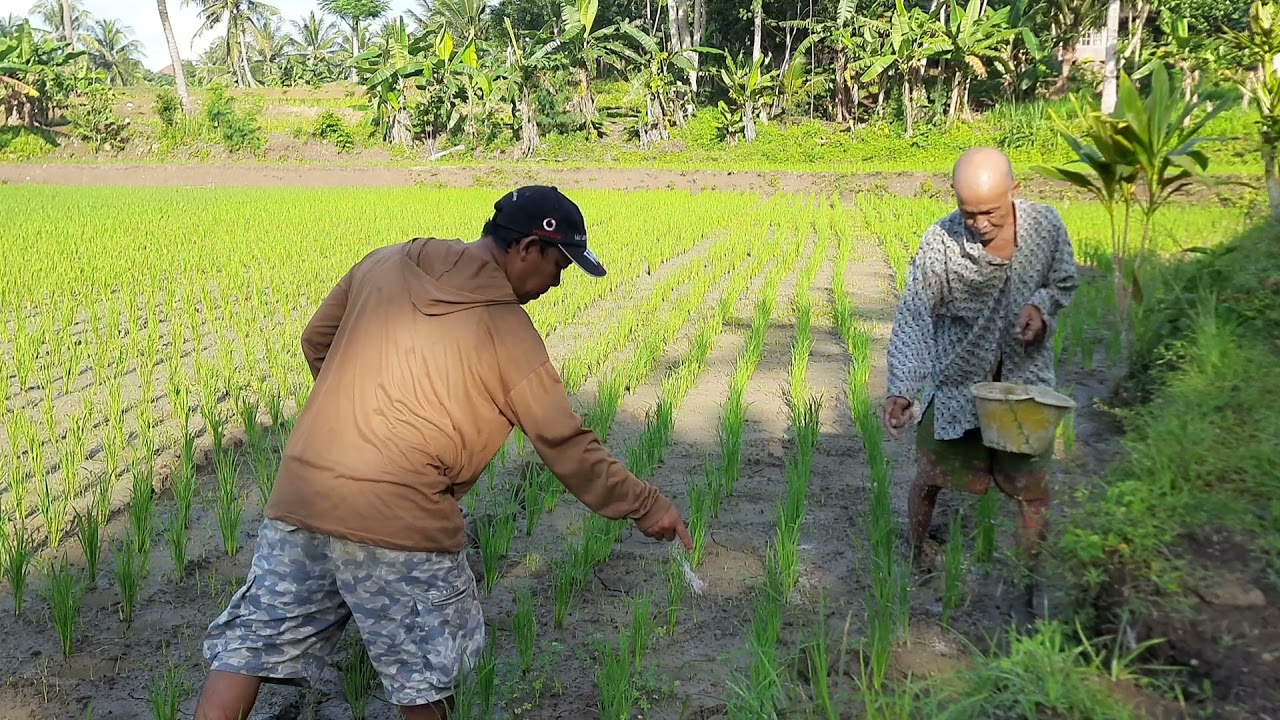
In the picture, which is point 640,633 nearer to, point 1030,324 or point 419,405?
point 419,405

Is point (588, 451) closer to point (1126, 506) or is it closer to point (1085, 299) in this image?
point (1126, 506)

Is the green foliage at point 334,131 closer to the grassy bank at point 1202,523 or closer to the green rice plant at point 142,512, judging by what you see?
the green rice plant at point 142,512

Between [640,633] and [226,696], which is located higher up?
Result: [226,696]

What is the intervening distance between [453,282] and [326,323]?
472 mm

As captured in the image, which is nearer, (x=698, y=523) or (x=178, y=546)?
(x=178, y=546)

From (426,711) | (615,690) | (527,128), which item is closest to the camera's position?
(426,711)

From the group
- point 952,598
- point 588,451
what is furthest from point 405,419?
point 952,598

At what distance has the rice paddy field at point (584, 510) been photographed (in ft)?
7.33

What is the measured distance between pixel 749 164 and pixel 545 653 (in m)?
17.3

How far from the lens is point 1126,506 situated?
93.7 inches

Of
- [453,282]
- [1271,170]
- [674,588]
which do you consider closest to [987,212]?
[674,588]

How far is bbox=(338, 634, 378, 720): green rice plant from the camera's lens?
2162 mm

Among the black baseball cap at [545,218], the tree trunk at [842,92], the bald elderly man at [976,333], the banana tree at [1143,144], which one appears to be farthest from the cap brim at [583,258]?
the tree trunk at [842,92]

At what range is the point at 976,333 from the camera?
262 centimetres
